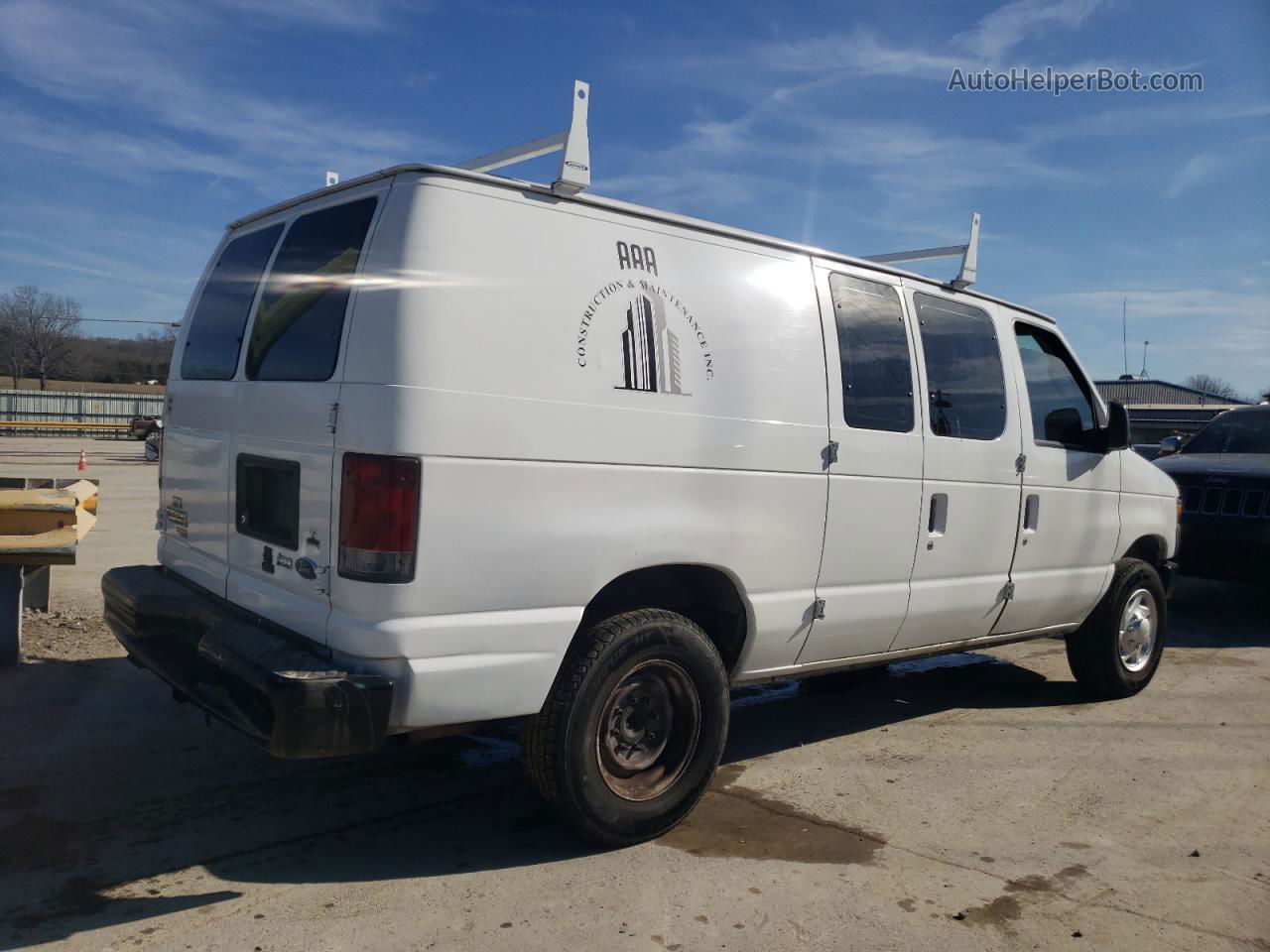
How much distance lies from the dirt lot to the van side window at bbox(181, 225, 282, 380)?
1.76m

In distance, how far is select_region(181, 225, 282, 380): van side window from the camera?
13.4ft

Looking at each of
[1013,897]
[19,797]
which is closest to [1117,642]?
[1013,897]

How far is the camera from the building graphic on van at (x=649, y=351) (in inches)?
145

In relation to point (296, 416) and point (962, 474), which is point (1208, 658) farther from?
point (296, 416)

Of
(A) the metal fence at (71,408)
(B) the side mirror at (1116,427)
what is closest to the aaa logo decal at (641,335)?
(B) the side mirror at (1116,427)

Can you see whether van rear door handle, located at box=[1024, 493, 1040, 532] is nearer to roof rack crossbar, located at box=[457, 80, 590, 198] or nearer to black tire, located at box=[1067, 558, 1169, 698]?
black tire, located at box=[1067, 558, 1169, 698]

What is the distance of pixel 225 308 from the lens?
429 cm

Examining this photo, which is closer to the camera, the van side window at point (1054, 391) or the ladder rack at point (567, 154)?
the ladder rack at point (567, 154)

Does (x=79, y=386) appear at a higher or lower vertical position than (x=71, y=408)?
higher

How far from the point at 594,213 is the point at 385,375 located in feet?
3.51

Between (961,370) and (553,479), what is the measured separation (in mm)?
2572

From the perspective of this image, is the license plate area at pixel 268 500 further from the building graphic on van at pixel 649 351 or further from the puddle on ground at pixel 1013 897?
the puddle on ground at pixel 1013 897

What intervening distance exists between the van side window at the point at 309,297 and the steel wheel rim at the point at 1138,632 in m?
5.12

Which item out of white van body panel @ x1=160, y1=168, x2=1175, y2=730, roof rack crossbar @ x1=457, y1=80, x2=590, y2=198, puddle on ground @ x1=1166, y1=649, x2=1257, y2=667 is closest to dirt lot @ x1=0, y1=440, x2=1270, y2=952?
white van body panel @ x1=160, y1=168, x2=1175, y2=730
